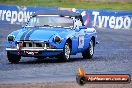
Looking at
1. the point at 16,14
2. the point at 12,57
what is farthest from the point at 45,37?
the point at 16,14

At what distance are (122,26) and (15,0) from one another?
2106 cm

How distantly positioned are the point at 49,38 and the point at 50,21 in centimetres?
178

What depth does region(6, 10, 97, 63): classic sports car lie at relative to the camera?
16953 millimetres

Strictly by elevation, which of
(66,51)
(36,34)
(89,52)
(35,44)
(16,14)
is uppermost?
(36,34)

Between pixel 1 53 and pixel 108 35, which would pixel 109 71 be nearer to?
pixel 1 53

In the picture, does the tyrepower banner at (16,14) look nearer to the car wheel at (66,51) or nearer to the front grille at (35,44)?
the car wheel at (66,51)

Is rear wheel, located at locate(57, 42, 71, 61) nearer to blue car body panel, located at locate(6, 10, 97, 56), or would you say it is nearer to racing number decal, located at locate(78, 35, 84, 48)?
blue car body panel, located at locate(6, 10, 97, 56)

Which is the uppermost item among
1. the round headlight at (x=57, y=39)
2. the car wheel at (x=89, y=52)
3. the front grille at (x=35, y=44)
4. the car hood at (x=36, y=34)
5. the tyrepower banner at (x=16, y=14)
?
the car hood at (x=36, y=34)

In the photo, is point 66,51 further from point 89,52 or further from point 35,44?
point 89,52

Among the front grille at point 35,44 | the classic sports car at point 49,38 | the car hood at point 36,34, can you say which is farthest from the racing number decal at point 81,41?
the front grille at point 35,44

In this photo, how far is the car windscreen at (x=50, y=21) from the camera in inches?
728

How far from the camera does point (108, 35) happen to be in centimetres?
3503

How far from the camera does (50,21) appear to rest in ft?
61.1

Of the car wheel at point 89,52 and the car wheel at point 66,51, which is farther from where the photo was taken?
the car wheel at point 89,52
